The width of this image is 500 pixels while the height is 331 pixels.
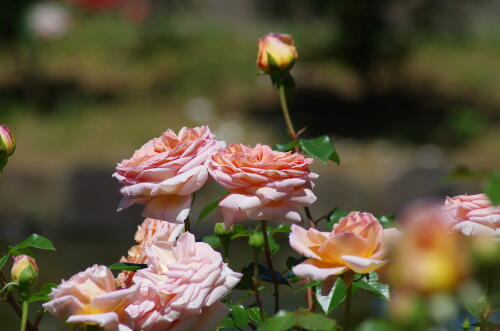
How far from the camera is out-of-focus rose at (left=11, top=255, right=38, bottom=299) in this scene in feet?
1.88

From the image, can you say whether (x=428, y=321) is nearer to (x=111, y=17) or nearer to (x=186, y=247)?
(x=186, y=247)

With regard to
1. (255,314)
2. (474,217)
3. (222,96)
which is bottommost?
(222,96)

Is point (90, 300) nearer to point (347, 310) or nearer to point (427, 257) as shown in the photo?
point (347, 310)

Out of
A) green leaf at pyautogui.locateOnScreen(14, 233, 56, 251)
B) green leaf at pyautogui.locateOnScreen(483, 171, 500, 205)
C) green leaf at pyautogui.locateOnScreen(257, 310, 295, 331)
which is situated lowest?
green leaf at pyautogui.locateOnScreen(14, 233, 56, 251)

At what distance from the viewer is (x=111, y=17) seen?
6551mm

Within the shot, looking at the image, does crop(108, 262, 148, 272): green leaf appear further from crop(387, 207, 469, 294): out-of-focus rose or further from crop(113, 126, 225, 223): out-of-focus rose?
crop(387, 207, 469, 294): out-of-focus rose

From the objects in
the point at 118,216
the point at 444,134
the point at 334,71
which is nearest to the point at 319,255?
the point at 118,216

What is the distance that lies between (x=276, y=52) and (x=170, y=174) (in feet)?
0.77

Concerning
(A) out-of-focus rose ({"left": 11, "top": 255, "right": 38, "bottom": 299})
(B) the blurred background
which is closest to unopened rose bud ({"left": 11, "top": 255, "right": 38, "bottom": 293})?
(A) out-of-focus rose ({"left": 11, "top": 255, "right": 38, "bottom": 299})

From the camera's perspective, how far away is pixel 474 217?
54 cm

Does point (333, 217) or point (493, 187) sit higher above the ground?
point (493, 187)

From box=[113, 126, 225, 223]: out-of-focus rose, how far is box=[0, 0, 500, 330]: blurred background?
2561 millimetres

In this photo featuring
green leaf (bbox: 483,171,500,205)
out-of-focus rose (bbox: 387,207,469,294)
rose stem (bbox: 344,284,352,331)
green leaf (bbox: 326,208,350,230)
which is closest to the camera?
out-of-focus rose (bbox: 387,207,469,294)

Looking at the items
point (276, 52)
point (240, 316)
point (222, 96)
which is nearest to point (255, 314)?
point (240, 316)
